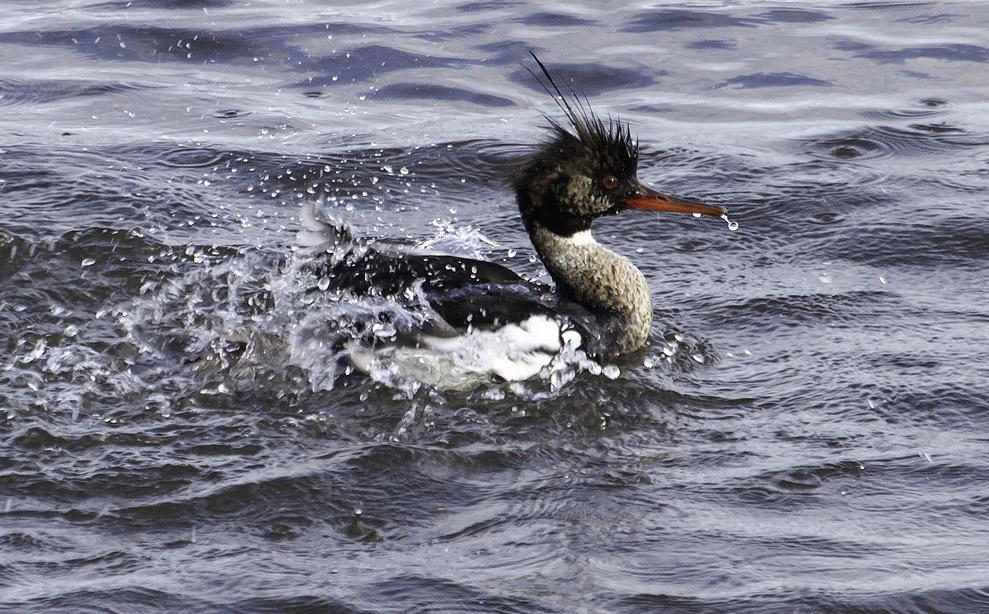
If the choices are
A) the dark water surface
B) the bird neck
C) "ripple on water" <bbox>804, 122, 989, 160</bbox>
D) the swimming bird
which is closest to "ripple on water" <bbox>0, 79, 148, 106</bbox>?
the dark water surface

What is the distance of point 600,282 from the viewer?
6.27m

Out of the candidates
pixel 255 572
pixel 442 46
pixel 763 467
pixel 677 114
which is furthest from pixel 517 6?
pixel 255 572

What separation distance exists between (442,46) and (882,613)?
732 centimetres

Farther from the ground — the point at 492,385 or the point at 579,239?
the point at 579,239

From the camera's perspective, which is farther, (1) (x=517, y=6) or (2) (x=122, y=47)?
(1) (x=517, y=6)

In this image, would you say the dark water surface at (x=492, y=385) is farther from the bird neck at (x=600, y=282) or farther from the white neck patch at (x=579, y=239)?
the white neck patch at (x=579, y=239)

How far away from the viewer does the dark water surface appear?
4223 mm

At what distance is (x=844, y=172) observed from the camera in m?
8.02

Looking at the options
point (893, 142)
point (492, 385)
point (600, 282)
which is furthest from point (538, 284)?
point (893, 142)

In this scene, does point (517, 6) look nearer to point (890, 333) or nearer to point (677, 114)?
point (677, 114)

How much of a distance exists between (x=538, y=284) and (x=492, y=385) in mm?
747

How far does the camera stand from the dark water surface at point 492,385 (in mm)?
4223

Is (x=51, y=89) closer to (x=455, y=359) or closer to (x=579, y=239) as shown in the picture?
(x=579, y=239)

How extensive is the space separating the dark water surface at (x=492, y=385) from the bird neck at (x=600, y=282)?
0.15 metres
